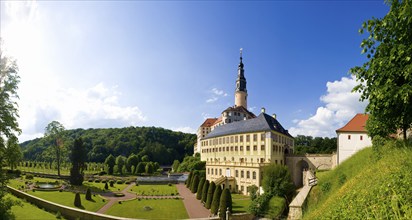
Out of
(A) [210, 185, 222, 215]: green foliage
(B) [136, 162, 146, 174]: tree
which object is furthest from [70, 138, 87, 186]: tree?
(A) [210, 185, 222, 215]: green foliage

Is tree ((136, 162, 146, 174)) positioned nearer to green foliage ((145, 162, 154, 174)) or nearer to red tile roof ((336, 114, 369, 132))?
green foliage ((145, 162, 154, 174))

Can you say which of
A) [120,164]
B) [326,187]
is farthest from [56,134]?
[326,187]

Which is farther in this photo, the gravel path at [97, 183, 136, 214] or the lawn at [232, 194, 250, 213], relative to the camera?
the gravel path at [97, 183, 136, 214]

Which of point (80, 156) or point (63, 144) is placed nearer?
point (80, 156)

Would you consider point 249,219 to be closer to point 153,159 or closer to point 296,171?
point 296,171

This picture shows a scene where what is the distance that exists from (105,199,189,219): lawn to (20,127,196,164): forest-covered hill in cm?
7058

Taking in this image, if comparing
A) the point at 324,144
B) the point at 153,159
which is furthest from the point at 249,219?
the point at 153,159

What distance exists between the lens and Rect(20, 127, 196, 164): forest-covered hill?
11531cm

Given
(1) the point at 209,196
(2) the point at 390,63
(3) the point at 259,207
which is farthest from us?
(1) the point at 209,196

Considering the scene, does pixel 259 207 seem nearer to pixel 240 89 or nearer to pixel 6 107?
pixel 6 107

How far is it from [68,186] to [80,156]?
6410 millimetres

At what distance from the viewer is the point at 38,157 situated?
366 ft

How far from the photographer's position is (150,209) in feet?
114

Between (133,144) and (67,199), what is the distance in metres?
81.2
